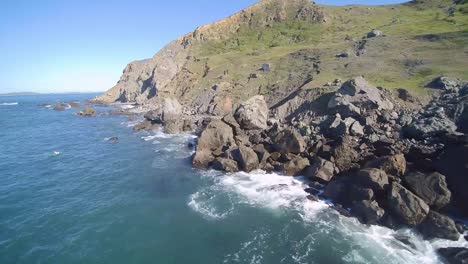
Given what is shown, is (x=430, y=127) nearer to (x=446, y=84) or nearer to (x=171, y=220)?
(x=446, y=84)

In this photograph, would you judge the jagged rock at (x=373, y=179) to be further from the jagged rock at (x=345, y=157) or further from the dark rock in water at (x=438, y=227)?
the jagged rock at (x=345, y=157)

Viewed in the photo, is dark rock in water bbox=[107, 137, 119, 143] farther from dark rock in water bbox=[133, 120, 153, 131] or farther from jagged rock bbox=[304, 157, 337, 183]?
jagged rock bbox=[304, 157, 337, 183]

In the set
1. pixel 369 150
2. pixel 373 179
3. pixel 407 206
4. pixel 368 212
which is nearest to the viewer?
pixel 407 206

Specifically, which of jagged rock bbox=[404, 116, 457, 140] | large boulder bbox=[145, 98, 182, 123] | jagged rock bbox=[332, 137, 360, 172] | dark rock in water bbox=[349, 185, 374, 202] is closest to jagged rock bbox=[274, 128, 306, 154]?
jagged rock bbox=[332, 137, 360, 172]

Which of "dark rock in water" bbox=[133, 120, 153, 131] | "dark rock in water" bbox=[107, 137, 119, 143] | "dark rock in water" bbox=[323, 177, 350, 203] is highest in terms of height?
"dark rock in water" bbox=[133, 120, 153, 131]

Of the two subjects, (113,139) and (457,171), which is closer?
(457,171)

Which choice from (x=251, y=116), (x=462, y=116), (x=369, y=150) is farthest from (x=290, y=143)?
(x=462, y=116)

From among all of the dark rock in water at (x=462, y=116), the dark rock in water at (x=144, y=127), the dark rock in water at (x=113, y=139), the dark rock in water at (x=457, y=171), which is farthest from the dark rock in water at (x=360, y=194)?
the dark rock in water at (x=144, y=127)
